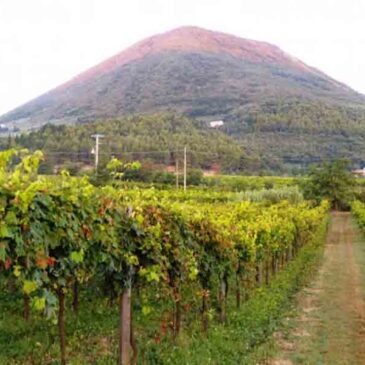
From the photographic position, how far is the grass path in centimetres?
838

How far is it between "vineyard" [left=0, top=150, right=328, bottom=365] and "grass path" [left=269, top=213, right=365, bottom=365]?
54 centimetres

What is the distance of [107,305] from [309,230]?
1879 cm

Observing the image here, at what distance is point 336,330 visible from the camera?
1008 centimetres

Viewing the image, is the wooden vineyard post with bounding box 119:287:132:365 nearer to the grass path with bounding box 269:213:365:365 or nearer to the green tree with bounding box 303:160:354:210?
the grass path with bounding box 269:213:365:365

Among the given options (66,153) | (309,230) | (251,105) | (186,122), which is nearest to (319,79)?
(251,105)

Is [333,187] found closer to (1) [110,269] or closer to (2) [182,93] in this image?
(1) [110,269]

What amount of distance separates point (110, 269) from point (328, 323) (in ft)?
20.4

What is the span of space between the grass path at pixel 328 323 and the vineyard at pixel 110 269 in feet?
1.78

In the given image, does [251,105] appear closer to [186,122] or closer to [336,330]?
[186,122]

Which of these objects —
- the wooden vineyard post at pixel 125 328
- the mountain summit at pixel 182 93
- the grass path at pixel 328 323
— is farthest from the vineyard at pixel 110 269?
the mountain summit at pixel 182 93

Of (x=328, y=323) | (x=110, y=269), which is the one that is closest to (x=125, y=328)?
(x=110, y=269)

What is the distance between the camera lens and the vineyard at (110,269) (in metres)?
4.33

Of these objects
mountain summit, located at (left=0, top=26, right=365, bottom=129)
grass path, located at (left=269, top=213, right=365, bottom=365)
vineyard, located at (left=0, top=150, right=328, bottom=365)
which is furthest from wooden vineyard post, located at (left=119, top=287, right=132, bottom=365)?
→ mountain summit, located at (left=0, top=26, right=365, bottom=129)

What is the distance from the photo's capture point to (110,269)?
593cm
